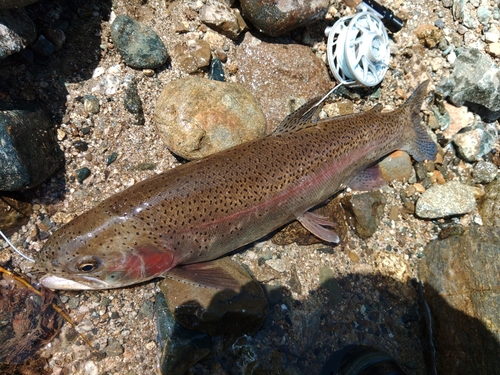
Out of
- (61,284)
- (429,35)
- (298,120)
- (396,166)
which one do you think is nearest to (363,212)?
A: (396,166)

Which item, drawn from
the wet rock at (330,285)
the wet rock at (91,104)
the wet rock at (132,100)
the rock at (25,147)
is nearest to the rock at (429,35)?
the wet rock at (330,285)

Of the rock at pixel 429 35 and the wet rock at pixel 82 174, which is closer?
the wet rock at pixel 82 174

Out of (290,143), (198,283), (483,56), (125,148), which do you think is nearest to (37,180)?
(125,148)

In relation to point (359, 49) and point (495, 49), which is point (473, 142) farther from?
→ point (359, 49)

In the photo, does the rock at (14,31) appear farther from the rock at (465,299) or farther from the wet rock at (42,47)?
the rock at (465,299)

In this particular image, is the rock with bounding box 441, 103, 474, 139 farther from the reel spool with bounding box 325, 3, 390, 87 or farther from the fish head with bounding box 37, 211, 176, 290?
the fish head with bounding box 37, 211, 176, 290

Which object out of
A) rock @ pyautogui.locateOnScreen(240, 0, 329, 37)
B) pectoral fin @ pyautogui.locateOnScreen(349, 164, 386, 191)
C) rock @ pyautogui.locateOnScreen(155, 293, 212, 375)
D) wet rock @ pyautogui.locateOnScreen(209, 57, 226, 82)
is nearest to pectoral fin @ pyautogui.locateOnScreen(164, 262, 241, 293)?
rock @ pyautogui.locateOnScreen(155, 293, 212, 375)

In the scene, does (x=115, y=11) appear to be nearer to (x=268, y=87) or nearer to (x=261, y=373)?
(x=268, y=87)
